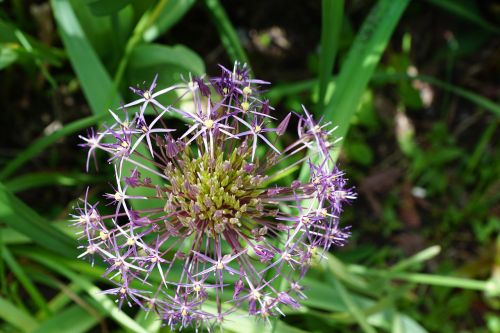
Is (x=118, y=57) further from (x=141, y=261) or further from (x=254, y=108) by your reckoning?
(x=141, y=261)

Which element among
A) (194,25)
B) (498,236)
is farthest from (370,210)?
(194,25)

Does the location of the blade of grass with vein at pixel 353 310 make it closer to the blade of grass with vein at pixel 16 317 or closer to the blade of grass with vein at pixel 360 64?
the blade of grass with vein at pixel 360 64

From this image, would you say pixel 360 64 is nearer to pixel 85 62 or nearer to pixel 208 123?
pixel 208 123

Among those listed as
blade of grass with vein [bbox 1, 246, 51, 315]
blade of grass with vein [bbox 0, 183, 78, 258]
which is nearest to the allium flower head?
blade of grass with vein [bbox 0, 183, 78, 258]

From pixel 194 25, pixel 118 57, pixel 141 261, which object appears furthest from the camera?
pixel 194 25

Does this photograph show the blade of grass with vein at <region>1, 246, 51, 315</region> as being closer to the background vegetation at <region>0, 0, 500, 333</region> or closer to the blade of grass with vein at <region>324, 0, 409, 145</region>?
the background vegetation at <region>0, 0, 500, 333</region>

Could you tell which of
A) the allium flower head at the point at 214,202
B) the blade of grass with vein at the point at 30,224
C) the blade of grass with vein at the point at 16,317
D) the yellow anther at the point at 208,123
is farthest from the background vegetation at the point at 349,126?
the yellow anther at the point at 208,123

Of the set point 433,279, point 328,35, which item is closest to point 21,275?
point 328,35
